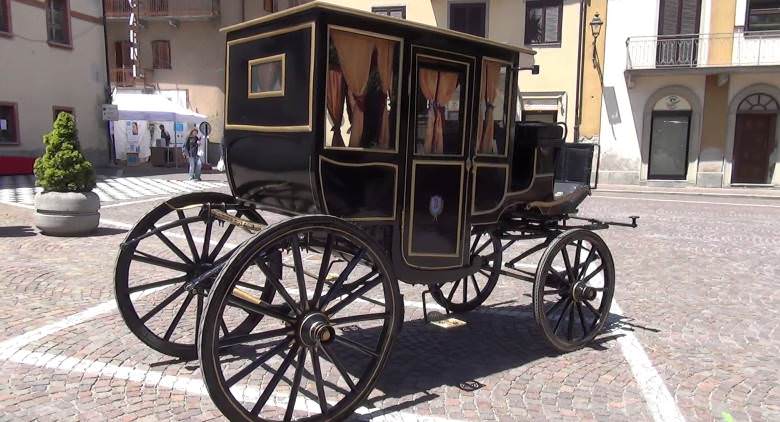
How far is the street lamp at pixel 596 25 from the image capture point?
20.6m

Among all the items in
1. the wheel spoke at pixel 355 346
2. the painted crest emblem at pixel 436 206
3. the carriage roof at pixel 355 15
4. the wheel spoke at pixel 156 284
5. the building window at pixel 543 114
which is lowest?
the wheel spoke at pixel 355 346

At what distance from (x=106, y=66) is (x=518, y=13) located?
15465 millimetres

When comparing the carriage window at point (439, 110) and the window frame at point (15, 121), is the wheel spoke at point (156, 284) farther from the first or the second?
the window frame at point (15, 121)

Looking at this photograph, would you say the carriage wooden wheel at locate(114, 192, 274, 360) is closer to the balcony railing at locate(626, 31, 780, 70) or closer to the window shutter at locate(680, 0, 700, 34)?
the balcony railing at locate(626, 31, 780, 70)

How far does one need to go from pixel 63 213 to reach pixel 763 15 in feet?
70.6

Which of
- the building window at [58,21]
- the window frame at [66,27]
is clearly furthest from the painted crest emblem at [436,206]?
the building window at [58,21]

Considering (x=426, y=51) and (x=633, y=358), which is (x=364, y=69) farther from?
(x=633, y=358)

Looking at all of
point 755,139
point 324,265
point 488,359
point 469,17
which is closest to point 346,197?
point 324,265

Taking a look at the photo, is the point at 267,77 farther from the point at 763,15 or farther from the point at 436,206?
the point at 763,15

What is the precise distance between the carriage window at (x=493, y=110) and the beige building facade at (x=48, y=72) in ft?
59.0

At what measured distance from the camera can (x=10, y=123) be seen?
18.6 meters

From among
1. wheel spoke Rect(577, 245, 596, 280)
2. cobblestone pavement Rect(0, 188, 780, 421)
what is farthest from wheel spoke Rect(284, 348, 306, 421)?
wheel spoke Rect(577, 245, 596, 280)

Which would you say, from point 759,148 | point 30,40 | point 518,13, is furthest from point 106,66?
point 759,148

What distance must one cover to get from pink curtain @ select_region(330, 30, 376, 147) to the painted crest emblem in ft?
2.14
